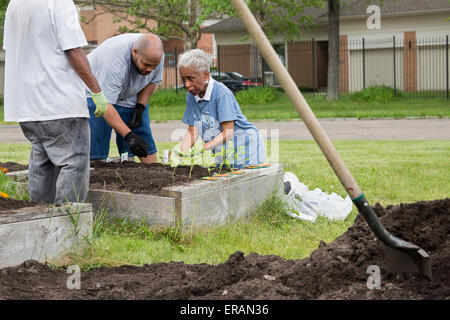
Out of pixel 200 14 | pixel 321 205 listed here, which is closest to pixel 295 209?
pixel 321 205

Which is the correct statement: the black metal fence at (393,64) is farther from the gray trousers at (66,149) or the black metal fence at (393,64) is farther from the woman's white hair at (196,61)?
the gray trousers at (66,149)

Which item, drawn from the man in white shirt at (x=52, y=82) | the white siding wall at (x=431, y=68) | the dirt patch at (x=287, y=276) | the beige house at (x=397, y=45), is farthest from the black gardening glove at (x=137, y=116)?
the white siding wall at (x=431, y=68)

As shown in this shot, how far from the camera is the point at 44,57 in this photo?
160 inches

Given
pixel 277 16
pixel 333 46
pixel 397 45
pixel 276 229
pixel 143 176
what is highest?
pixel 277 16

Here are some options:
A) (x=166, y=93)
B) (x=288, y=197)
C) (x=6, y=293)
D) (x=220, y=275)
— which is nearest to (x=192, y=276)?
(x=220, y=275)

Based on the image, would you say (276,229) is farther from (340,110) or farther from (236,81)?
(236,81)

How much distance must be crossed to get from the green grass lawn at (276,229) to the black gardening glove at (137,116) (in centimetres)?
161

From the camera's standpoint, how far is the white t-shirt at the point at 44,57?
13.2 feet

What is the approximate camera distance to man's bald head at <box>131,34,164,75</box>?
5252 millimetres

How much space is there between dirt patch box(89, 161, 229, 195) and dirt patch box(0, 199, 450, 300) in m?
1.32

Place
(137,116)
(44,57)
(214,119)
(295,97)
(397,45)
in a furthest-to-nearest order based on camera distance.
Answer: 1. (397,45)
2. (137,116)
3. (214,119)
4. (44,57)
5. (295,97)

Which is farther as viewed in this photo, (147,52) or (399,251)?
(147,52)

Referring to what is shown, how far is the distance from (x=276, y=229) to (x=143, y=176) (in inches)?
47.4
